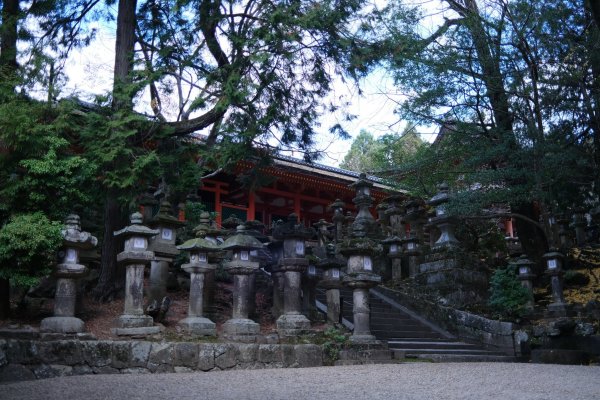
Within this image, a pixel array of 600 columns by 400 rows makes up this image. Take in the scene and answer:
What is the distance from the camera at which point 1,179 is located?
312 inches

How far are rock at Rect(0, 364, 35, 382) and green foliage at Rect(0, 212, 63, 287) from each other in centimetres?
112

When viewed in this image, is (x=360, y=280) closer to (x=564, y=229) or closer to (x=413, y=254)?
(x=413, y=254)

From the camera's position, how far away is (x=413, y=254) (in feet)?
47.4

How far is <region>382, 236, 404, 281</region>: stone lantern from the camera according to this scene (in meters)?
14.6

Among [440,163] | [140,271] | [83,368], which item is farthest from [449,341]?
[83,368]

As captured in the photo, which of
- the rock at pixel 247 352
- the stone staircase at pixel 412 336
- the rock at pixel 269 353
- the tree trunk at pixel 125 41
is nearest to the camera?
the rock at pixel 247 352

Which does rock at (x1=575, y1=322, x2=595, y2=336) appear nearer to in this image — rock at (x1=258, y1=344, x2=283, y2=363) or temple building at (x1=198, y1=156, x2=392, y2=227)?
rock at (x1=258, y1=344, x2=283, y2=363)

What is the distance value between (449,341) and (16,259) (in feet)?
26.4

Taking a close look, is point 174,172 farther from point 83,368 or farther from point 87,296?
point 83,368

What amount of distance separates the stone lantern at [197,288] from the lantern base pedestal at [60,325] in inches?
63.5

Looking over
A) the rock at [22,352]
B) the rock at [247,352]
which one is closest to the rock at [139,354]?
the rock at [22,352]

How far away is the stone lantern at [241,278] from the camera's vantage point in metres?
8.95

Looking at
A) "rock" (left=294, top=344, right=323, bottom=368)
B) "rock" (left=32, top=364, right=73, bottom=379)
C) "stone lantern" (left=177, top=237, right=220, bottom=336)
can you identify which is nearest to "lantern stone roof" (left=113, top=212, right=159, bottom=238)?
"stone lantern" (left=177, top=237, right=220, bottom=336)

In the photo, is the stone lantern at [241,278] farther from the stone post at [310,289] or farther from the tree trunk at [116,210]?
the tree trunk at [116,210]
